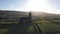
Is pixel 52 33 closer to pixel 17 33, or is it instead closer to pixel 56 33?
pixel 56 33

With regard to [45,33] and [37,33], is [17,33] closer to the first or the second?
[37,33]

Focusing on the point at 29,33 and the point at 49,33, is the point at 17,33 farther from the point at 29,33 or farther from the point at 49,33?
the point at 49,33

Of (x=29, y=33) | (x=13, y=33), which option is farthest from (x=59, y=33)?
(x=13, y=33)

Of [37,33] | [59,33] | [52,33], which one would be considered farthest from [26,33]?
[59,33]

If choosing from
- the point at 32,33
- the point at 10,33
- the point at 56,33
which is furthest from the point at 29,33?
the point at 56,33

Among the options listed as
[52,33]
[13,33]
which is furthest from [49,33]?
[13,33]

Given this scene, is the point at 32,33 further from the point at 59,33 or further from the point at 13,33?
the point at 59,33
